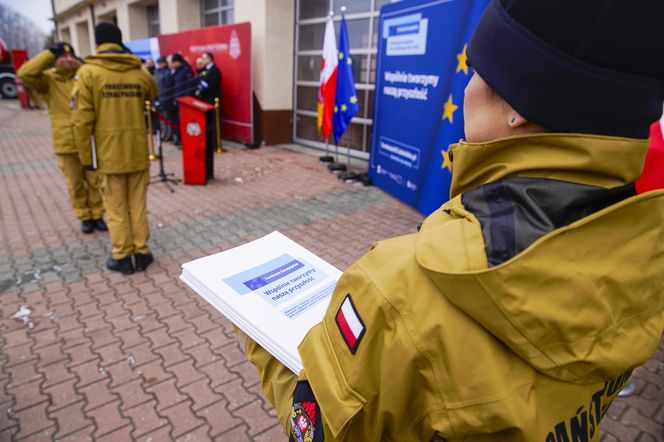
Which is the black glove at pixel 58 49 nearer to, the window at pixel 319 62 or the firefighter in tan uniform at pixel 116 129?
the firefighter in tan uniform at pixel 116 129

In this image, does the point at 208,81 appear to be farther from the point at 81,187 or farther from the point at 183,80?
the point at 81,187

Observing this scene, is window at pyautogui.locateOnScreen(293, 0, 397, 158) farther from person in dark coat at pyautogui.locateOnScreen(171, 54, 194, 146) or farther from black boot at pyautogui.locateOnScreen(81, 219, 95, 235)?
black boot at pyautogui.locateOnScreen(81, 219, 95, 235)

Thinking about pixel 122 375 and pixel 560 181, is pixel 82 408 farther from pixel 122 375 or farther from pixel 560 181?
pixel 560 181

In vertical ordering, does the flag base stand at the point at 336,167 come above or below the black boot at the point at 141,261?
above

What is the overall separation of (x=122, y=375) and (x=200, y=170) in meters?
4.64

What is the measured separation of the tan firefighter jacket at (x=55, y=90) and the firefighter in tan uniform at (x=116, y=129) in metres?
1.20

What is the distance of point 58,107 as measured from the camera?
180 inches

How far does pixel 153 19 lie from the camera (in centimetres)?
1609

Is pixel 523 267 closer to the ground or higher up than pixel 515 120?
closer to the ground

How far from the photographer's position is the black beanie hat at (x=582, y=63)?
0.61 metres

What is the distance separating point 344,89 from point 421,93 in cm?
193

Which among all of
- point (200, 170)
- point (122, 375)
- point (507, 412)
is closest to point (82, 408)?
point (122, 375)

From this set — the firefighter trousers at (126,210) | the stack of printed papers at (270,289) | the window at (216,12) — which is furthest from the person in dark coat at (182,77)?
the stack of printed papers at (270,289)

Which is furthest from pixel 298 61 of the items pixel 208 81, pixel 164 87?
pixel 164 87
